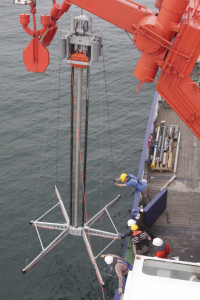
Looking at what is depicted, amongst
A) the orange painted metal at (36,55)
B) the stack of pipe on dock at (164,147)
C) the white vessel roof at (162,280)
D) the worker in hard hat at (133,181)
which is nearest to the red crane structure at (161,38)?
the orange painted metal at (36,55)

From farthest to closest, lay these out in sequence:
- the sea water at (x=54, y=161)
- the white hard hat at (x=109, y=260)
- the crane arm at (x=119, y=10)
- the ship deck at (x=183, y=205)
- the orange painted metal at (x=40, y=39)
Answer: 1. the sea water at (x=54, y=161)
2. the ship deck at (x=183, y=205)
3. the white hard hat at (x=109, y=260)
4. the orange painted metal at (x=40, y=39)
5. the crane arm at (x=119, y=10)

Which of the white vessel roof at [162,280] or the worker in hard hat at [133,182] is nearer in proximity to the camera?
the white vessel roof at [162,280]

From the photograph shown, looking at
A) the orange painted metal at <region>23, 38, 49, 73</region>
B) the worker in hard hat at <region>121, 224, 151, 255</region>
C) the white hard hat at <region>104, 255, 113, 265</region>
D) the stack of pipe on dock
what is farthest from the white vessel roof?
the stack of pipe on dock

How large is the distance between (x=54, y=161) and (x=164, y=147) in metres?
6.66

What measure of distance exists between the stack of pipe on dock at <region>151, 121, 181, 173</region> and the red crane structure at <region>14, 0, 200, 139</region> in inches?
222

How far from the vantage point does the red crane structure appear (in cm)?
1134

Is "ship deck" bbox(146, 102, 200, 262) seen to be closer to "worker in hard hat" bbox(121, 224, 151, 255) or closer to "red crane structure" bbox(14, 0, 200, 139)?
"worker in hard hat" bbox(121, 224, 151, 255)

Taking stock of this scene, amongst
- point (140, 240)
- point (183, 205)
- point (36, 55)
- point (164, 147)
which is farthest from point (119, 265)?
point (164, 147)

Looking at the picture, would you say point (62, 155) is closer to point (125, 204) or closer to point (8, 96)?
point (125, 204)

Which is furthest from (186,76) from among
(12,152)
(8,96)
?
(8,96)

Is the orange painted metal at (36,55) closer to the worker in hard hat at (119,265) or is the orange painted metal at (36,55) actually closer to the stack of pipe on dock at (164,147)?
the worker in hard hat at (119,265)

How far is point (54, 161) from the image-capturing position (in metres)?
23.0

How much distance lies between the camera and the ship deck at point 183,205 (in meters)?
15.1

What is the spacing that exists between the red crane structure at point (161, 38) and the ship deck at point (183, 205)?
4635mm
